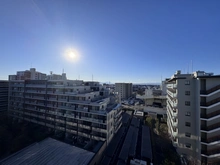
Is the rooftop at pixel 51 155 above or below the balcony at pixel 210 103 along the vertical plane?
below

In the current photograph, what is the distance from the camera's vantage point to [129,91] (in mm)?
96188

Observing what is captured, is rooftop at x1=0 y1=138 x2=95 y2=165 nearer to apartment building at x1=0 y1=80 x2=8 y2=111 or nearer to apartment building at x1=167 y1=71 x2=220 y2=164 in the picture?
apartment building at x1=167 y1=71 x2=220 y2=164

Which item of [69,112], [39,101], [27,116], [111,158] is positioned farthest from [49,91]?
[111,158]

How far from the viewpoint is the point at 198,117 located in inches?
699

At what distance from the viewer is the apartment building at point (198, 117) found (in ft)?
55.4

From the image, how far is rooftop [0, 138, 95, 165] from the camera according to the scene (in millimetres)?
13609

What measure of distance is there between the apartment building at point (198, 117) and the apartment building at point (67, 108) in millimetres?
14012

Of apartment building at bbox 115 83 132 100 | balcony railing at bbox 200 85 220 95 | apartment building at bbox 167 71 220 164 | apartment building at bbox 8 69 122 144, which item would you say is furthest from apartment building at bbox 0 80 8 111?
apartment building at bbox 115 83 132 100

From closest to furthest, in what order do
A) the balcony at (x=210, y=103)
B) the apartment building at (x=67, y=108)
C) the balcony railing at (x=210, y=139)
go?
the balcony railing at (x=210, y=139)
the balcony at (x=210, y=103)
the apartment building at (x=67, y=108)

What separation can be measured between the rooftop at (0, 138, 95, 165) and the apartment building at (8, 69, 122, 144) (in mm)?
8042

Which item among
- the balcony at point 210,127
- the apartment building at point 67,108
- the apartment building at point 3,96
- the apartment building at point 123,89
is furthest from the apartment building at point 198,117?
the apartment building at point 123,89

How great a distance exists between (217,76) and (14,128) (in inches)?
1945

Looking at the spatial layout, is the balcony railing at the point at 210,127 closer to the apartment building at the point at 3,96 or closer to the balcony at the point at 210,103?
the balcony at the point at 210,103

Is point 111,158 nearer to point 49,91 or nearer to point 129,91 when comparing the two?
point 49,91
